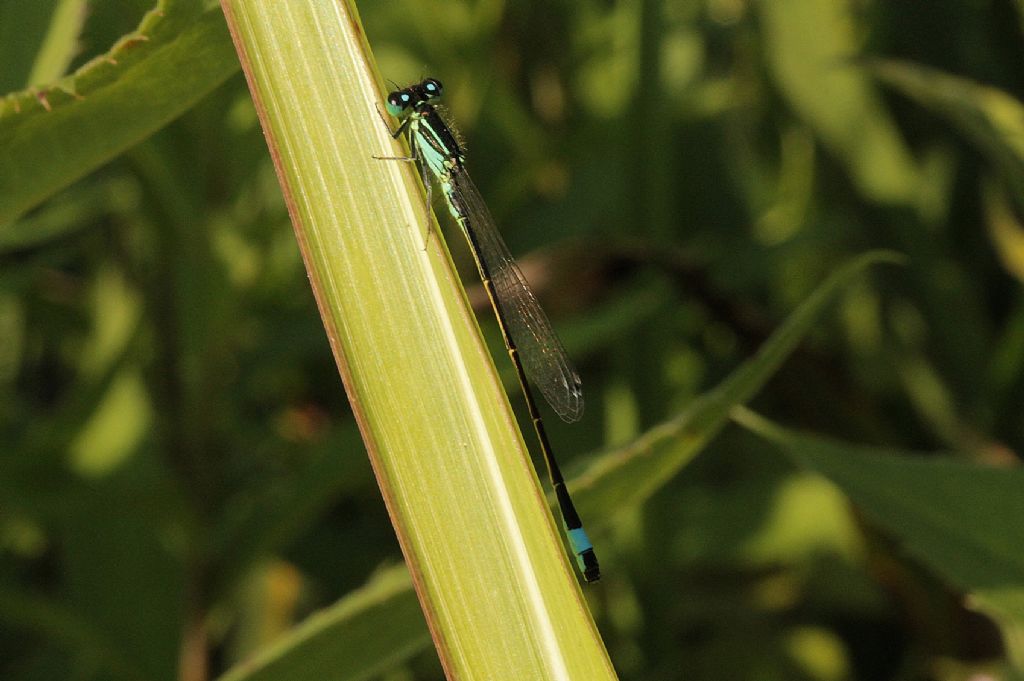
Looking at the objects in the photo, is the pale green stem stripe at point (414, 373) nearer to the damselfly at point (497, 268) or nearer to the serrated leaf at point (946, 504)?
the serrated leaf at point (946, 504)

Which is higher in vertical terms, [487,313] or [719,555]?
[487,313]


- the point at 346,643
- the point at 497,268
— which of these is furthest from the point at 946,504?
the point at 497,268

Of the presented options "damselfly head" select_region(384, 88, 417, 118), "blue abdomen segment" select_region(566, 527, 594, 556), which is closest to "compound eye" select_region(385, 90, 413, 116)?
"damselfly head" select_region(384, 88, 417, 118)

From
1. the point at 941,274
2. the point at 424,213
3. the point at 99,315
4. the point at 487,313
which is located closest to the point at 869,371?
the point at 941,274

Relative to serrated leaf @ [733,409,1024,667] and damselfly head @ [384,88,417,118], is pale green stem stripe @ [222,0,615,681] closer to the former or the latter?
damselfly head @ [384,88,417,118]

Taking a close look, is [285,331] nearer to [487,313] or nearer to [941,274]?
[487,313]

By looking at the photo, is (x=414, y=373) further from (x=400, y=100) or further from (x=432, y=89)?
(x=432, y=89)
